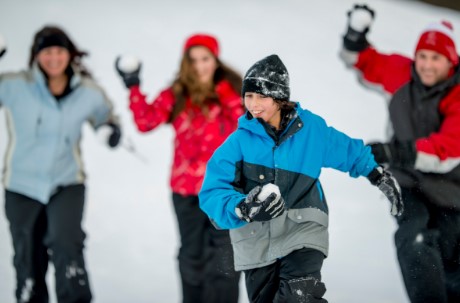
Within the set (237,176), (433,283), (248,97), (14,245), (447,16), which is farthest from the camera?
(447,16)

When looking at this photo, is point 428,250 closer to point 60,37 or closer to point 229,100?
point 229,100

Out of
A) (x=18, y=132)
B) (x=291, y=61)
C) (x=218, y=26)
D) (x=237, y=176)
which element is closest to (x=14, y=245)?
(x=18, y=132)

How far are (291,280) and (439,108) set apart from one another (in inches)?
49.9

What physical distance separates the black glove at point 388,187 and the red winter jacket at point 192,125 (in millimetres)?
699

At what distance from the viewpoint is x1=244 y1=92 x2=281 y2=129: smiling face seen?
2.27 meters

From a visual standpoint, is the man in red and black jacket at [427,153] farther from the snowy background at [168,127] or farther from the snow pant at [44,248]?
the snow pant at [44,248]

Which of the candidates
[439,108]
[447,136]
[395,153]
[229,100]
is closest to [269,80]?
[395,153]

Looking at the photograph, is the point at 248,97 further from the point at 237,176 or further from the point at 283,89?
the point at 237,176

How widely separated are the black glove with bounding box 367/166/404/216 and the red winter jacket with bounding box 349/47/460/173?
599mm

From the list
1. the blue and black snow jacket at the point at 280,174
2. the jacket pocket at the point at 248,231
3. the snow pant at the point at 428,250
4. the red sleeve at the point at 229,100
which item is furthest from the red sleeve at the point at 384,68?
the jacket pocket at the point at 248,231

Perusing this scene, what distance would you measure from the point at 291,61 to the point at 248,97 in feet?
13.8

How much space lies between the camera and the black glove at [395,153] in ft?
8.87

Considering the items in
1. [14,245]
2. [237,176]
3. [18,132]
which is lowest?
[14,245]

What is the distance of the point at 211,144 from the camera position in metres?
3.22
